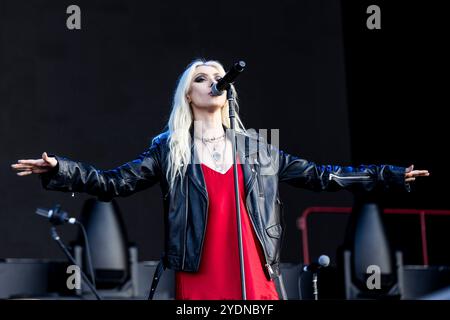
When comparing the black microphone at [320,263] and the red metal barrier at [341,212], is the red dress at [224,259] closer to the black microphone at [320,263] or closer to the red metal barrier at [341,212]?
the black microphone at [320,263]

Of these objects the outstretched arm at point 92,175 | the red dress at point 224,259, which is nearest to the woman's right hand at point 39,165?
the outstretched arm at point 92,175

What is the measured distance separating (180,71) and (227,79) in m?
4.36

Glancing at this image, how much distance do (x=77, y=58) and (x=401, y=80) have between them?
2970mm

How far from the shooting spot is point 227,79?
294 centimetres

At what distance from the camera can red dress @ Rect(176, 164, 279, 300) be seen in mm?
3035

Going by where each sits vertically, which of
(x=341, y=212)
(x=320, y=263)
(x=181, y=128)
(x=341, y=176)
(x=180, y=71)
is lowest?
(x=341, y=212)

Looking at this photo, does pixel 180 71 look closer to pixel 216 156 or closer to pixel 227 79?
pixel 216 156

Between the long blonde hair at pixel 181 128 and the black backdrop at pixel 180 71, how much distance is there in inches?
138

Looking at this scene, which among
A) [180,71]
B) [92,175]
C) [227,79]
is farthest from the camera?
[180,71]

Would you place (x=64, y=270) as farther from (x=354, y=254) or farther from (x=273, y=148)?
(x=273, y=148)

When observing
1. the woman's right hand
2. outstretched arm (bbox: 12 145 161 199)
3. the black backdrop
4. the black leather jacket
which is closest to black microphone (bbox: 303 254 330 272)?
the black leather jacket

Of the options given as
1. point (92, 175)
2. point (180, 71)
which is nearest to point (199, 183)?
point (92, 175)

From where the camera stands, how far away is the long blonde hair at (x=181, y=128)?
3213 mm
